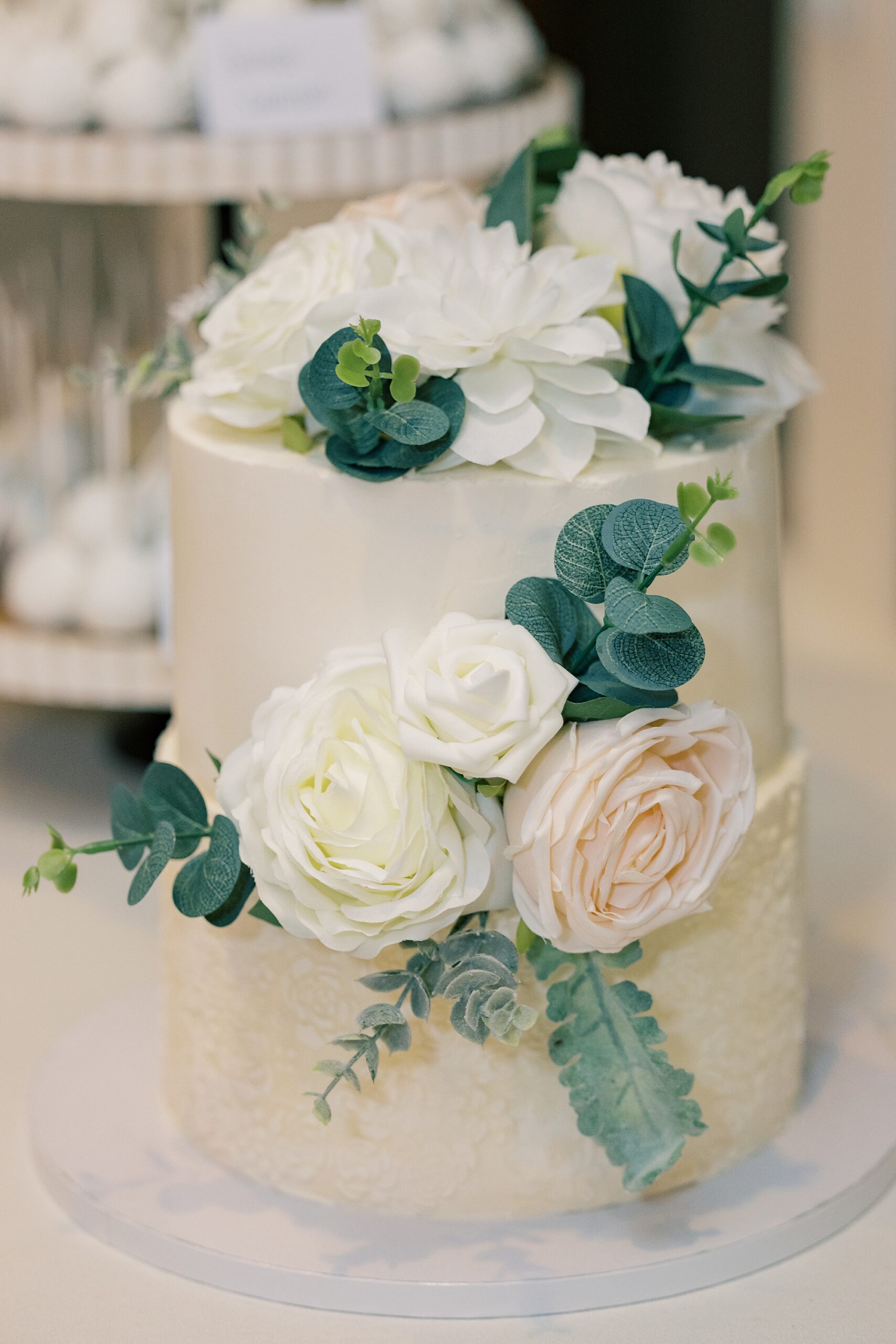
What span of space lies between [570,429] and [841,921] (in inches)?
19.4

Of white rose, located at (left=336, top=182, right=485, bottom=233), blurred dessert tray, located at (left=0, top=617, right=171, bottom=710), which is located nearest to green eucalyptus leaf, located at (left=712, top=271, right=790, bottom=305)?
white rose, located at (left=336, top=182, right=485, bottom=233)

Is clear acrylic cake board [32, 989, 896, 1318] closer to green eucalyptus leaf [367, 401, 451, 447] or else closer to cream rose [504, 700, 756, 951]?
cream rose [504, 700, 756, 951]

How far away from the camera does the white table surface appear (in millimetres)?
644

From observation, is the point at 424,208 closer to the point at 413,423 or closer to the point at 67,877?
the point at 413,423

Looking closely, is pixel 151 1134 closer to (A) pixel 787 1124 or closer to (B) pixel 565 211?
(A) pixel 787 1124

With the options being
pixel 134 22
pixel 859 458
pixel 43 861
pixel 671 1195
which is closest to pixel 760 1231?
pixel 671 1195

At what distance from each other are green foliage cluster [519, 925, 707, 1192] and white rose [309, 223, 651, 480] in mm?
187

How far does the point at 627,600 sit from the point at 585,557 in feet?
0.11

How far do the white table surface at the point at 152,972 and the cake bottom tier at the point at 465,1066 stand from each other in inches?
2.2

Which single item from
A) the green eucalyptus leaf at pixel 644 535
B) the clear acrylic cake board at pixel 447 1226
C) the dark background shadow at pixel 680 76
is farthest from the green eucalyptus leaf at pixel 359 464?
the dark background shadow at pixel 680 76

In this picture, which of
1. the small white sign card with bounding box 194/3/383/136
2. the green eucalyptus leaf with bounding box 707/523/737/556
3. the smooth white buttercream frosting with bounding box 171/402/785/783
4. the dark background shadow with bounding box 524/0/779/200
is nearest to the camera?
the green eucalyptus leaf with bounding box 707/523/737/556

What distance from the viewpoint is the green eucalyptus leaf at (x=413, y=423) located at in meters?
0.59

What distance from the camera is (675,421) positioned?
0.66 m

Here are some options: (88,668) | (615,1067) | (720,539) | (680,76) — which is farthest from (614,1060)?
(680,76)
